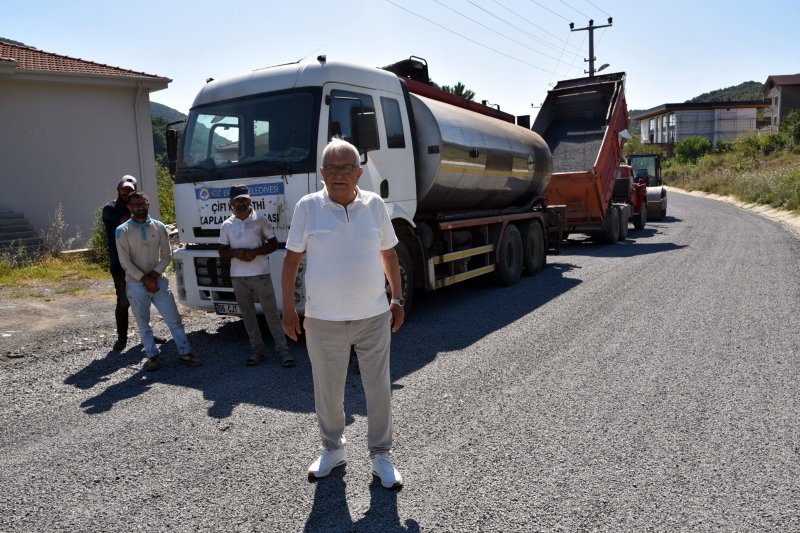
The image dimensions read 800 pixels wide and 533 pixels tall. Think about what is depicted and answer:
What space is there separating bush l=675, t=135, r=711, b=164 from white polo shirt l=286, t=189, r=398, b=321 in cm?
6931

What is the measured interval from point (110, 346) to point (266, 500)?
469 centimetres

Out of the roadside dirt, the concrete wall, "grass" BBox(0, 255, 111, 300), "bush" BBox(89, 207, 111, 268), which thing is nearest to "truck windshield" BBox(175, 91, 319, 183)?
the roadside dirt

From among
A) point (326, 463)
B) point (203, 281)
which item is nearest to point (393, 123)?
point (203, 281)

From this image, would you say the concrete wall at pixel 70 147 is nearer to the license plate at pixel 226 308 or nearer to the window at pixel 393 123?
the license plate at pixel 226 308

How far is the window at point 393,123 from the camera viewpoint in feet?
26.5

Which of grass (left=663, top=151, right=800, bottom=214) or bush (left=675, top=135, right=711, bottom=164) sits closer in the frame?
grass (left=663, top=151, right=800, bottom=214)

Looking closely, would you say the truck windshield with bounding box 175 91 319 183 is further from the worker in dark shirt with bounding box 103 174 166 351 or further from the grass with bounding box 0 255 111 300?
the grass with bounding box 0 255 111 300

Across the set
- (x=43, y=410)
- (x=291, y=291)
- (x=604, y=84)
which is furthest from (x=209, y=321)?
(x=604, y=84)

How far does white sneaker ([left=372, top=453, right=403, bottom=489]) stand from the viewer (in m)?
3.75

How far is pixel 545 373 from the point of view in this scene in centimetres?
591

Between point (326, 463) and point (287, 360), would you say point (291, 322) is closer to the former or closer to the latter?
point (326, 463)

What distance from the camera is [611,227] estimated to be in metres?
17.5

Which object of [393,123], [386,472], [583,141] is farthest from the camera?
[583,141]

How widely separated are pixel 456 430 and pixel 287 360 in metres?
2.34
